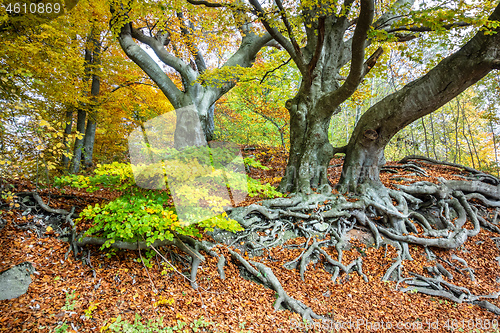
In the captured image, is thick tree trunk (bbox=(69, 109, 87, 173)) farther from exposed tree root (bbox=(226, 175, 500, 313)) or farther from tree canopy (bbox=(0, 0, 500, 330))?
exposed tree root (bbox=(226, 175, 500, 313))

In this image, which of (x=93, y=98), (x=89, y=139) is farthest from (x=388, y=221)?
(x=89, y=139)

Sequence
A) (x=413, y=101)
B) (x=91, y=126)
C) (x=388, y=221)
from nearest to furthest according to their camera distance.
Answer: (x=413, y=101), (x=388, y=221), (x=91, y=126)

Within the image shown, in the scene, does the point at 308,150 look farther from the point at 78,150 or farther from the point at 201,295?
the point at 78,150

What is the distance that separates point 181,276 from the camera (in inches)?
134

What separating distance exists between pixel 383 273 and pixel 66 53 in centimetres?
987

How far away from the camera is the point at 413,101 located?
436 cm

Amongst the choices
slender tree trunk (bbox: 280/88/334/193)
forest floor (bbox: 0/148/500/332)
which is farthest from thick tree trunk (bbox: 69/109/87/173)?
slender tree trunk (bbox: 280/88/334/193)

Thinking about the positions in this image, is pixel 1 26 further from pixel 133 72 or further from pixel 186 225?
pixel 133 72

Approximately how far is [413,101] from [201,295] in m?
5.05

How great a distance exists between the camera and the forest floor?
249 cm

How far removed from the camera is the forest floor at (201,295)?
249 centimetres

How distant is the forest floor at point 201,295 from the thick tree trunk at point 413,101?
196 centimetres

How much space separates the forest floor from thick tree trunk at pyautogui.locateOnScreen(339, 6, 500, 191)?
1.96 m

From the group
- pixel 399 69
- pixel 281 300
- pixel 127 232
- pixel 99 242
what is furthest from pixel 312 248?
pixel 399 69
